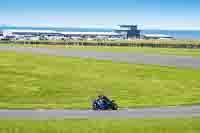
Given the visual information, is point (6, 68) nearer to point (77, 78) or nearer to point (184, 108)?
point (77, 78)

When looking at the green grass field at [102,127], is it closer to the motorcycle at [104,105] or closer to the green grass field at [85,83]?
the motorcycle at [104,105]

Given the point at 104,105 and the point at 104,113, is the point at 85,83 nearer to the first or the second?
the point at 104,105

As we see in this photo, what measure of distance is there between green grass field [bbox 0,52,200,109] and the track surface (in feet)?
11.5

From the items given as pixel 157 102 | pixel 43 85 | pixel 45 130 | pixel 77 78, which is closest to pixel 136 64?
pixel 77 78

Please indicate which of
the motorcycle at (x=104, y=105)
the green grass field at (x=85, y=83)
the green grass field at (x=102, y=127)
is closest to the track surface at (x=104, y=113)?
the motorcycle at (x=104, y=105)

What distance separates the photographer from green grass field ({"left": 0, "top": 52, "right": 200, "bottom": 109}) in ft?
145

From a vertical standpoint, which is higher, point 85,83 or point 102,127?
point 85,83

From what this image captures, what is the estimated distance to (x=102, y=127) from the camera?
24812 mm

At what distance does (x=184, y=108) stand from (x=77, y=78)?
18.7m

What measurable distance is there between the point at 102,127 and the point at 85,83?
2717cm

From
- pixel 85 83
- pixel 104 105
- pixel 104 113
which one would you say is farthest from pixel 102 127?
pixel 85 83

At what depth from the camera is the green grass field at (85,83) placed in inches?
1735

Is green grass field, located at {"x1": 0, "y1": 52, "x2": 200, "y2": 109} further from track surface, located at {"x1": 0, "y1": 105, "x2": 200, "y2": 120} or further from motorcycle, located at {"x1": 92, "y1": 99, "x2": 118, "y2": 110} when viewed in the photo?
track surface, located at {"x1": 0, "y1": 105, "x2": 200, "y2": 120}

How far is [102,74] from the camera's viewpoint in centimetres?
5756
